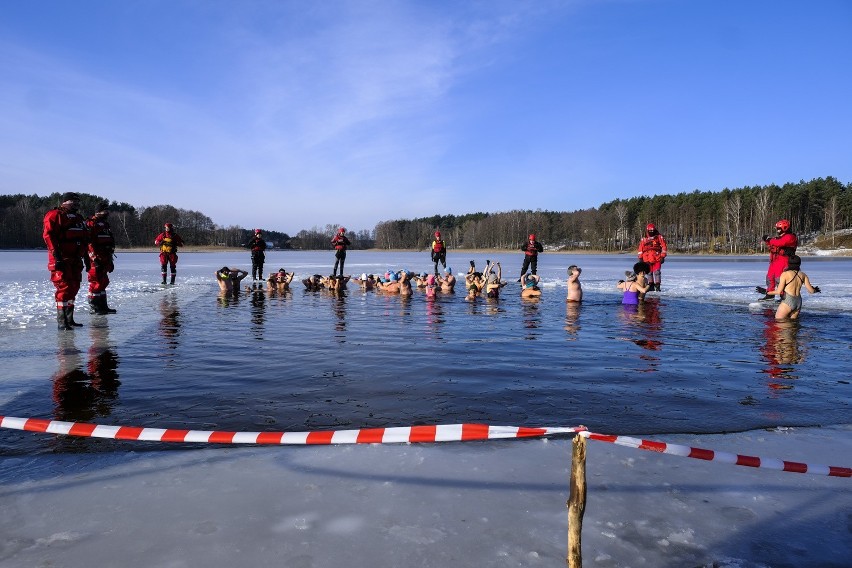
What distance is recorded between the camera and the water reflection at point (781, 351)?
213 inches

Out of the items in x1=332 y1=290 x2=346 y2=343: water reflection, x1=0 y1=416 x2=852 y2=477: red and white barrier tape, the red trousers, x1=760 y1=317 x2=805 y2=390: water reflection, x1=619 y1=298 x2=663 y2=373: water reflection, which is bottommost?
x1=760 y1=317 x2=805 y2=390: water reflection

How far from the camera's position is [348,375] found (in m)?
5.37

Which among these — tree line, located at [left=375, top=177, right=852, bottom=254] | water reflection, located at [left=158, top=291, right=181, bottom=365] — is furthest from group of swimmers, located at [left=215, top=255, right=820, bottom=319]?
tree line, located at [left=375, top=177, right=852, bottom=254]

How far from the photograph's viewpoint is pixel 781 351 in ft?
22.4

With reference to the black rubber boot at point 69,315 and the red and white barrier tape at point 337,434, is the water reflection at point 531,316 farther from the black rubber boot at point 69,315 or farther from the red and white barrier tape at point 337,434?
the black rubber boot at point 69,315

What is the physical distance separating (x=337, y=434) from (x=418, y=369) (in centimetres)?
331

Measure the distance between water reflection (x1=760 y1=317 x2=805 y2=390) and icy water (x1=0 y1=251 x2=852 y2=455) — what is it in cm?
3

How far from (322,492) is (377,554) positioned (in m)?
0.67

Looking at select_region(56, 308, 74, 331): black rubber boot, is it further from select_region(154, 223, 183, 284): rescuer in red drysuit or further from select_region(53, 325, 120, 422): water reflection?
select_region(154, 223, 183, 284): rescuer in red drysuit

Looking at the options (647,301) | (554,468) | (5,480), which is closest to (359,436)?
(554,468)

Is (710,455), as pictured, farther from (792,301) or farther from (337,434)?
(792,301)

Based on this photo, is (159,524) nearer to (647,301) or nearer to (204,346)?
(204,346)

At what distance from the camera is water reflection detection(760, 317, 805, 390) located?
213 inches

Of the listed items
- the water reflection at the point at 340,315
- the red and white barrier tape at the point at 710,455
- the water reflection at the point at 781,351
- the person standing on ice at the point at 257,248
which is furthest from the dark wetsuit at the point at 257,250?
the red and white barrier tape at the point at 710,455
